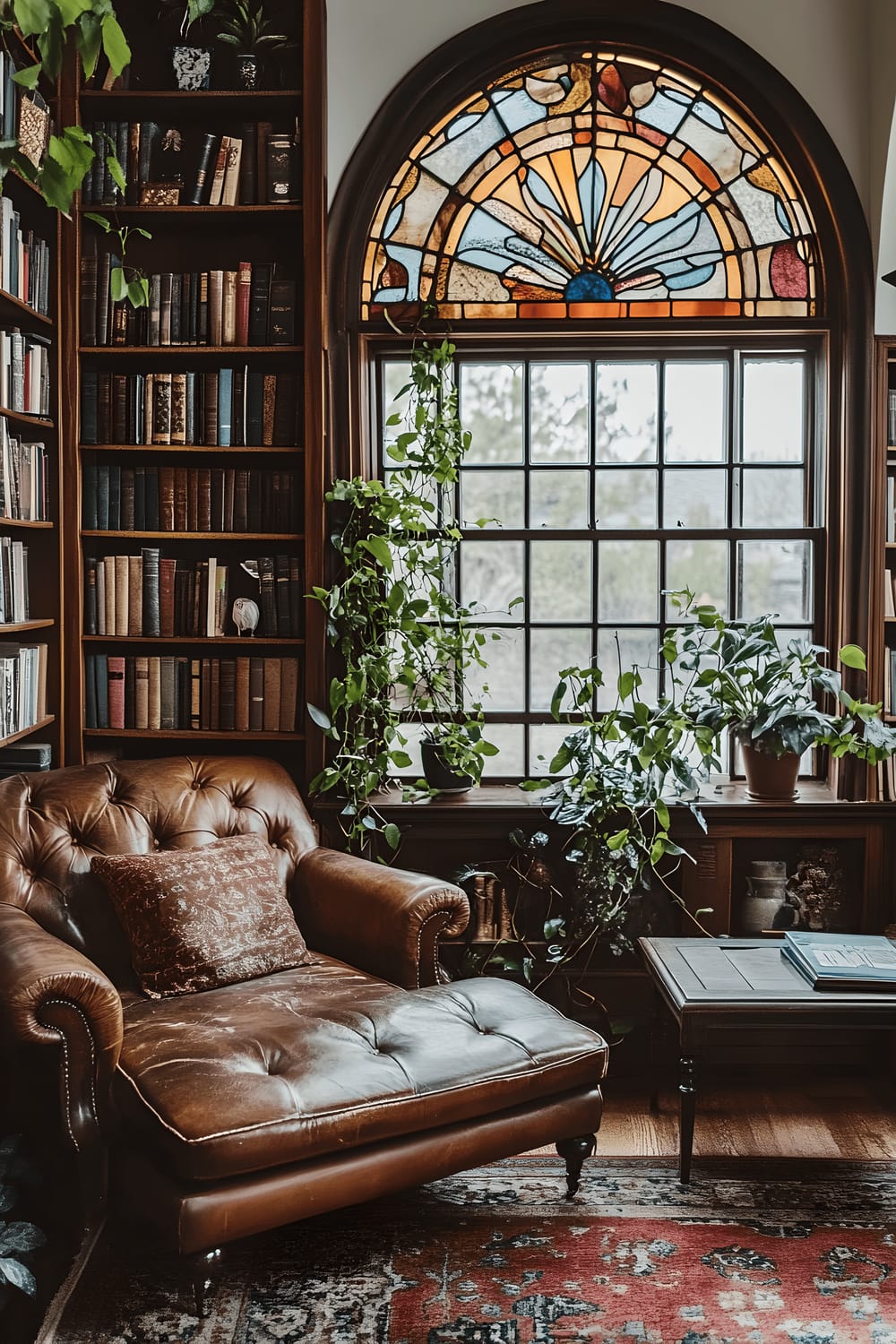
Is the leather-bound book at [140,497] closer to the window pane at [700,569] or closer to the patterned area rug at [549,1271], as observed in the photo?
the window pane at [700,569]

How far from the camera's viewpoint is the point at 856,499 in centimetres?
337

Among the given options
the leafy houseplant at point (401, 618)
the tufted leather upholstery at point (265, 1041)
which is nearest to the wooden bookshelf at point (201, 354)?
the leafy houseplant at point (401, 618)

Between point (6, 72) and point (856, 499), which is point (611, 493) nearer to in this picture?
point (856, 499)

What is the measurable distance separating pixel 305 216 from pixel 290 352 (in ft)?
1.25

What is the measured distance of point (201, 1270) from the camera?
2.04 m

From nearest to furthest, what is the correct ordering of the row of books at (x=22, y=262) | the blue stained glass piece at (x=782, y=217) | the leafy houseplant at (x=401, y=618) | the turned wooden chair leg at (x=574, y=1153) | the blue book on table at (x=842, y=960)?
the turned wooden chair leg at (x=574, y=1153) → the blue book on table at (x=842, y=960) → the row of books at (x=22, y=262) → the leafy houseplant at (x=401, y=618) → the blue stained glass piece at (x=782, y=217)

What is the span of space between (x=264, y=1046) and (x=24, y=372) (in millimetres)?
1931

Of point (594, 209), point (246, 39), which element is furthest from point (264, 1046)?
point (246, 39)

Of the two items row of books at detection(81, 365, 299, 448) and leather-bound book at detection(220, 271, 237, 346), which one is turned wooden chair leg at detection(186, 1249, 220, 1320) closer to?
row of books at detection(81, 365, 299, 448)

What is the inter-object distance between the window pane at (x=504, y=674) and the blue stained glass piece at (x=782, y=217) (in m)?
1.48

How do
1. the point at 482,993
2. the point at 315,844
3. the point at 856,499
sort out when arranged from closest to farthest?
the point at 482,993, the point at 315,844, the point at 856,499

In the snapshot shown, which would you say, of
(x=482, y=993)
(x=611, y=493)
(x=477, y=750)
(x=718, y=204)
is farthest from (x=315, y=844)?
(x=718, y=204)

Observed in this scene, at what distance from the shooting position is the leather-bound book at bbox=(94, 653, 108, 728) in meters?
3.34

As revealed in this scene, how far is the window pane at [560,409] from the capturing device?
356cm
